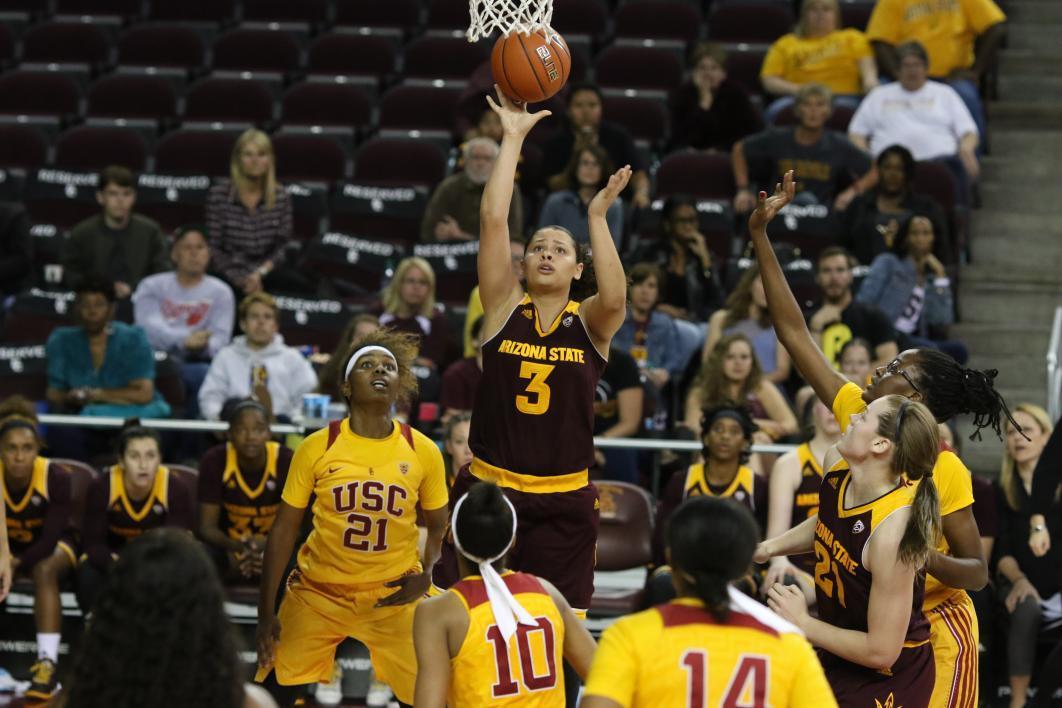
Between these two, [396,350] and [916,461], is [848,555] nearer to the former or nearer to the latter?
[916,461]

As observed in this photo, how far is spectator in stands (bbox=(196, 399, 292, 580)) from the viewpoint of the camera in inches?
326

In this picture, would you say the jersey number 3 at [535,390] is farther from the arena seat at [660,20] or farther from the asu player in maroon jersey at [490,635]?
the arena seat at [660,20]

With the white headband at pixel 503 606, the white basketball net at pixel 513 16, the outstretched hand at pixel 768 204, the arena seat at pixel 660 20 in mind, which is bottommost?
the white headband at pixel 503 606

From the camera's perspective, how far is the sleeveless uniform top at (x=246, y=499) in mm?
8367

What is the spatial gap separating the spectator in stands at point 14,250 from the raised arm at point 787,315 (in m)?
7.11

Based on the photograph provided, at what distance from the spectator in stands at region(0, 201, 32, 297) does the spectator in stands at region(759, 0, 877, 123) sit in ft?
17.5

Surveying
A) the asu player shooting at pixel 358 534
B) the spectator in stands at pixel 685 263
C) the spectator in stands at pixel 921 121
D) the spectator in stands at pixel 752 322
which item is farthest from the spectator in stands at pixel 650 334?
the asu player shooting at pixel 358 534

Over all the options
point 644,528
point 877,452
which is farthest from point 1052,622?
point 877,452

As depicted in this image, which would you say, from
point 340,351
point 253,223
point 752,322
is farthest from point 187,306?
point 752,322

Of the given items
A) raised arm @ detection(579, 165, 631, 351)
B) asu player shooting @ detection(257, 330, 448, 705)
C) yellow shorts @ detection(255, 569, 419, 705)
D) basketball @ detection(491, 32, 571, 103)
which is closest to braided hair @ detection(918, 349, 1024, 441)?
raised arm @ detection(579, 165, 631, 351)

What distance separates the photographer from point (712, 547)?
3.58 metres

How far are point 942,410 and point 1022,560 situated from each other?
3580mm

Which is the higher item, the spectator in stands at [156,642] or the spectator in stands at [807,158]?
the spectator in stands at [807,158]

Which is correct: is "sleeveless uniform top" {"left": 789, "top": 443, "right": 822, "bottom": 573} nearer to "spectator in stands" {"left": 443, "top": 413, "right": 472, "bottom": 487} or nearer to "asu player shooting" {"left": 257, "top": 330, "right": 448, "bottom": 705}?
"spectator in stands" {"left": 443, "top": 413, "right": 472, "bottom": 487}
